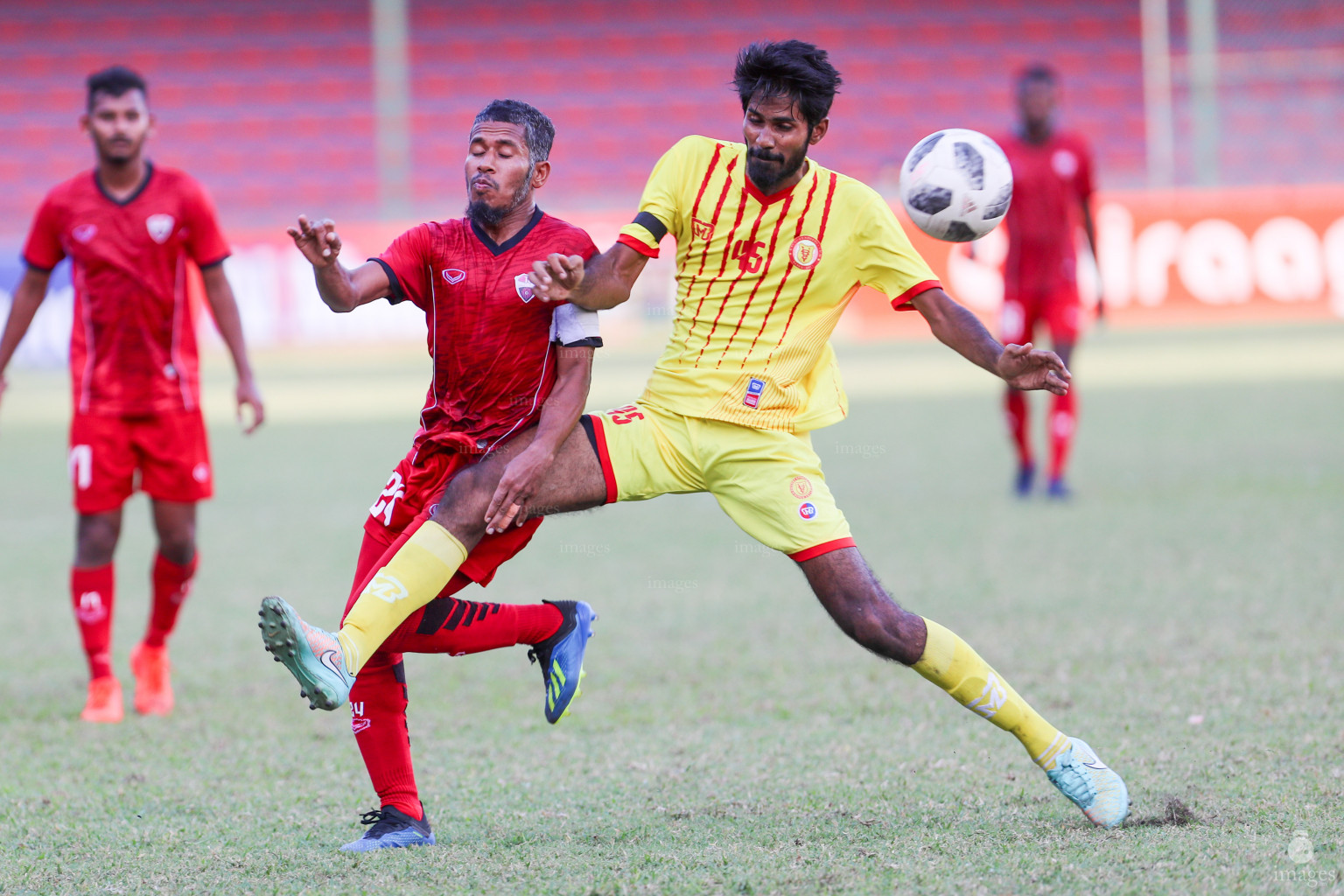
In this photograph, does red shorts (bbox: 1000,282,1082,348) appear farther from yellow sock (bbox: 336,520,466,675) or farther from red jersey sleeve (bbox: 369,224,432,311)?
yellow sock (bbox: 336,520,466,675)

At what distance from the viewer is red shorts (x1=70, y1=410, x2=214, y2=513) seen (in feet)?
18.1

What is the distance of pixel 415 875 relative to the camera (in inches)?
137

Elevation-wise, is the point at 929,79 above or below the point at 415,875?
above

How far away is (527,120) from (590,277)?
0.46 metres

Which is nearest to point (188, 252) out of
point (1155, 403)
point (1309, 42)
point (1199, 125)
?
point (1155, 403)

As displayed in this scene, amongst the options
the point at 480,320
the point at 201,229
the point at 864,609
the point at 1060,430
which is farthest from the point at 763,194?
the point at 1060,430

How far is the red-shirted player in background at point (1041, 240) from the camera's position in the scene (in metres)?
9.50

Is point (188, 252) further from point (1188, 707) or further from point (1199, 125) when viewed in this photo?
point (1199, 125)

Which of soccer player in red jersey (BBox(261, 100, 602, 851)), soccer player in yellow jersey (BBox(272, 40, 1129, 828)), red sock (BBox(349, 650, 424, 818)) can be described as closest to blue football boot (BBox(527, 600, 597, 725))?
soccer player in red jersey (BBox(261, 100, 602, 851))

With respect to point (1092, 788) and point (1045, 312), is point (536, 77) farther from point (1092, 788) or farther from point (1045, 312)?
point (1092, 788)

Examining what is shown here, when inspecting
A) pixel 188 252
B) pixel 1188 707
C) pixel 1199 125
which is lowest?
pixel 1188 707

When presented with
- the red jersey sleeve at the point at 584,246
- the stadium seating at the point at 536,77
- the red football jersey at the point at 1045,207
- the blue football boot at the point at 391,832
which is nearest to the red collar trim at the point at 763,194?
the red jersey sleeve at the point at 584,246

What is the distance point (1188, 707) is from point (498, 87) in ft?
76.0

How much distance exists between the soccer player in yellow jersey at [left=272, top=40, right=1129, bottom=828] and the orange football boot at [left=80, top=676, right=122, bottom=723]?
7.38 feet
